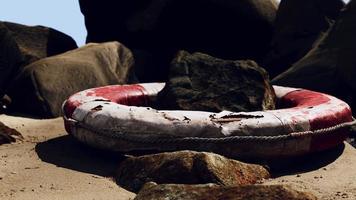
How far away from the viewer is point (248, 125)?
4629 mm

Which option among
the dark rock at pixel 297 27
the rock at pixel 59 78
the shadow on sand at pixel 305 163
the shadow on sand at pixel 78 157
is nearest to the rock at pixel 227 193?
the shadow on sand at pixel 78 157

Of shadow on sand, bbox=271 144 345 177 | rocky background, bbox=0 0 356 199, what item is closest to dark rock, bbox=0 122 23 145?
rocky background, bbox=0 0 356 199

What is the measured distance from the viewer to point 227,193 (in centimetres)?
309

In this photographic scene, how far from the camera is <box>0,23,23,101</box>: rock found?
708cm

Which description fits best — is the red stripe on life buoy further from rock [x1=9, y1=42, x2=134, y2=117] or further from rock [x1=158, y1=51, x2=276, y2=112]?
rock [x1=9, y1=42, x2=134, y2=117]

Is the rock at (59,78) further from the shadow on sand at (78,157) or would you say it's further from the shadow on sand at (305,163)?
the shadow on sand at (305,163)

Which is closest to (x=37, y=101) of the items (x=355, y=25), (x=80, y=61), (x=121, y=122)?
(x=80, y=61)

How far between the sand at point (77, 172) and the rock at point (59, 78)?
0.90m

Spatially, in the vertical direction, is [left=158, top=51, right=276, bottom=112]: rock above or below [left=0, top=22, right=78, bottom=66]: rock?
above

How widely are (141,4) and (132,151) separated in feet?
17.2

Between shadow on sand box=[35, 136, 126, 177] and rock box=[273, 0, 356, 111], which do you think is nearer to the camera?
shadow on sand box=[35, 136, 126, 177]

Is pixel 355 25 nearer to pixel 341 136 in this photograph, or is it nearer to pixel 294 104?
pixel 294 104

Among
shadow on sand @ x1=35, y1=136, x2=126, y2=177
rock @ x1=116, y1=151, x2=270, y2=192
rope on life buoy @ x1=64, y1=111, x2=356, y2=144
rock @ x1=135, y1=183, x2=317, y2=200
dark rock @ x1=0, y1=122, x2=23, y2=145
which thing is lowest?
dark rock @ x1=0, y1=122, x2=23, y2=145

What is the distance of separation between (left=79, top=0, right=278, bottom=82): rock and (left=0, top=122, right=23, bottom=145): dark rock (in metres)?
3.83
